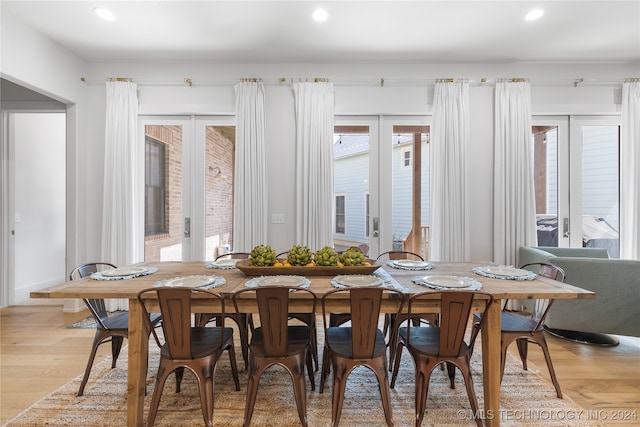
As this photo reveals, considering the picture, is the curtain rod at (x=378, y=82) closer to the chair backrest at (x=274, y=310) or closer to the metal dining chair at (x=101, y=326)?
the metal dining chair at (x=101, y=326)

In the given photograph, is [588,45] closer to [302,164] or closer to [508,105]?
[508,105]

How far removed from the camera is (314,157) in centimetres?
346

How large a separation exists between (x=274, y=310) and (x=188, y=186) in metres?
2.55

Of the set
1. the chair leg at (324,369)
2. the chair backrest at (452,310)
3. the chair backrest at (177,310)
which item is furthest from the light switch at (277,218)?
the chair backrest at (452,310)

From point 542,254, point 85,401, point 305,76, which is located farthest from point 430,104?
point 85,401

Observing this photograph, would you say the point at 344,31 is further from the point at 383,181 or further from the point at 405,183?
the point at 405,183

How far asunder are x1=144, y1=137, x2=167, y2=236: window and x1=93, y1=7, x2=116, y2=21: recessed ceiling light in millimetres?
1245

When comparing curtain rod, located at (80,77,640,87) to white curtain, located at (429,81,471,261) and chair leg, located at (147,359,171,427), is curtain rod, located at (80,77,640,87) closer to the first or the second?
white curtain, located at (429,81,471,261)

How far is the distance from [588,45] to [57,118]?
21.6 feet

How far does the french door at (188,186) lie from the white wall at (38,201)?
1706 millimetres

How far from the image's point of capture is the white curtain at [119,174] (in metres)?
3.44

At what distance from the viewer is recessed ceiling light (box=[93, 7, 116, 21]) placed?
2.64 metres

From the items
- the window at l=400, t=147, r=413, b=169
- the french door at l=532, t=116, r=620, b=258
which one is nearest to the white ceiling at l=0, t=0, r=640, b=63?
the french door at l=532, t=116, r=620, b=258

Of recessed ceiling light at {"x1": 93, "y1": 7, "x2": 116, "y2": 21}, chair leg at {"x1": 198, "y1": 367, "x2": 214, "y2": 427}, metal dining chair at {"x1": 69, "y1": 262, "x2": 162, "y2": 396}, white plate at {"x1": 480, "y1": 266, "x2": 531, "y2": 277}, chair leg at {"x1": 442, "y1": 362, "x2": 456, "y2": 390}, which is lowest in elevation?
chair leg at {"x1": 442, "y1": 362, "x2": 456, "y2": 390}
